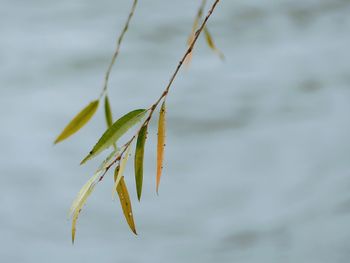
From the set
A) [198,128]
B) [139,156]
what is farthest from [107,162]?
[198,128]

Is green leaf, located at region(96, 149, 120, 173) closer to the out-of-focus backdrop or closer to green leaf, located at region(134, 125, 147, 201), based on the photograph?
green leaf, located at region(134, 125, 147, 201)

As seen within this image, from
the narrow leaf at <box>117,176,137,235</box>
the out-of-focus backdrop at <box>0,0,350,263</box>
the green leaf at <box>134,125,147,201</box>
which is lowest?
the out-of-focus backdrop at <box>0,0,350,263</box>

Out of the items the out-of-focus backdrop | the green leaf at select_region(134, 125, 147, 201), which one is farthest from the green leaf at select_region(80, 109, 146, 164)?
the out-of-focus backdrop

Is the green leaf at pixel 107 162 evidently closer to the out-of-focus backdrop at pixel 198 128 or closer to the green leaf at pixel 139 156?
the green leaf at pixel 139 156

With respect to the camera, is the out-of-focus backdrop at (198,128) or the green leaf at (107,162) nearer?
the green leaf at (107,162)

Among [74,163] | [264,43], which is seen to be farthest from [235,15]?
[74,163]

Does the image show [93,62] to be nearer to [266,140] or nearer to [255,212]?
[266,140]

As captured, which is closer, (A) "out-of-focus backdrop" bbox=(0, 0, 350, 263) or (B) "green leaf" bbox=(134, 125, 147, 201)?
(B) "green leaf" bbox=(134, 125, 147, 201)

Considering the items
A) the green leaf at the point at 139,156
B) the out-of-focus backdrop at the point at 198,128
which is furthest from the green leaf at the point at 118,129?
the out-of-focus backdrop at the point at 198,128
